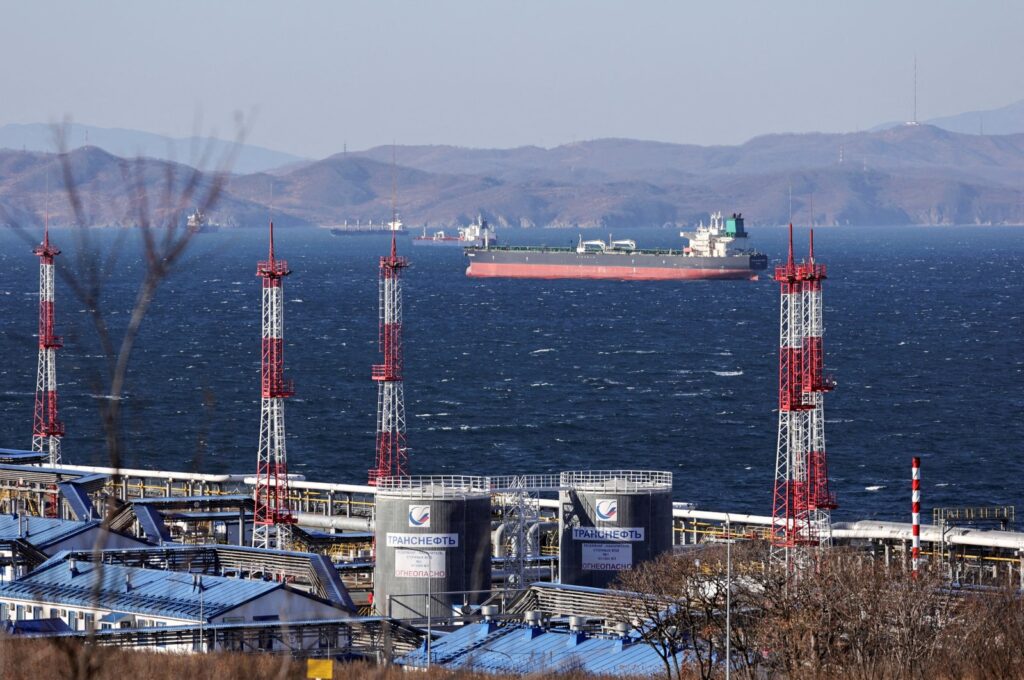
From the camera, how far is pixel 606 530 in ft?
112

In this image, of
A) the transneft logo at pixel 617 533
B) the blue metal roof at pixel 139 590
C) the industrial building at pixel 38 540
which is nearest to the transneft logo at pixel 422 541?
the transneft logo at pixel 617 533

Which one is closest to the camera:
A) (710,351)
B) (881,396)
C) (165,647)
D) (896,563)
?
(165,647)

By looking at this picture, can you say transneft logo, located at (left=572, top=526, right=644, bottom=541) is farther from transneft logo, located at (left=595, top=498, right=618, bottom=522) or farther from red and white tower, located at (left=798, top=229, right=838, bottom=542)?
red and white tower, located at (left=798, top=229, right=838, bottom=542)

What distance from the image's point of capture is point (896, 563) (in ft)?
107

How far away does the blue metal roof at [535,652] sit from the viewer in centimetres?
2522

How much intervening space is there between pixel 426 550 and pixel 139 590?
607 centimetres

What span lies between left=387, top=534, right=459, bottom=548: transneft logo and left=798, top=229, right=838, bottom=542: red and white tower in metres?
7.18

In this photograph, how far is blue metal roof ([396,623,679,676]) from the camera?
25.2m

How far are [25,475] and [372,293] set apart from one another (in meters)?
122

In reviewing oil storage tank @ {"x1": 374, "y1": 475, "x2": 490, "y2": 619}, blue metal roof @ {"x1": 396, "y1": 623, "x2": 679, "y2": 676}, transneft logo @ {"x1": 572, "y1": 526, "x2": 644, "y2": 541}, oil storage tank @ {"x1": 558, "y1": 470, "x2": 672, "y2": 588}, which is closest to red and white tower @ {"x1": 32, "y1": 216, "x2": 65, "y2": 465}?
oil storage tank @ {"x1": 374, "y1": 475, "x2": 490, "y2": 619}

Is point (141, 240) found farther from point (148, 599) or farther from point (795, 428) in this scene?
point (795, 428)

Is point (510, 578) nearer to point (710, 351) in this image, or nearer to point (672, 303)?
point (710, 351)

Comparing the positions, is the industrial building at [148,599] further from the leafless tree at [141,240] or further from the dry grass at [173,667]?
the leafless tree at [141,240]

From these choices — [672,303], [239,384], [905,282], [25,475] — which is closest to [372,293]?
[672,303]
